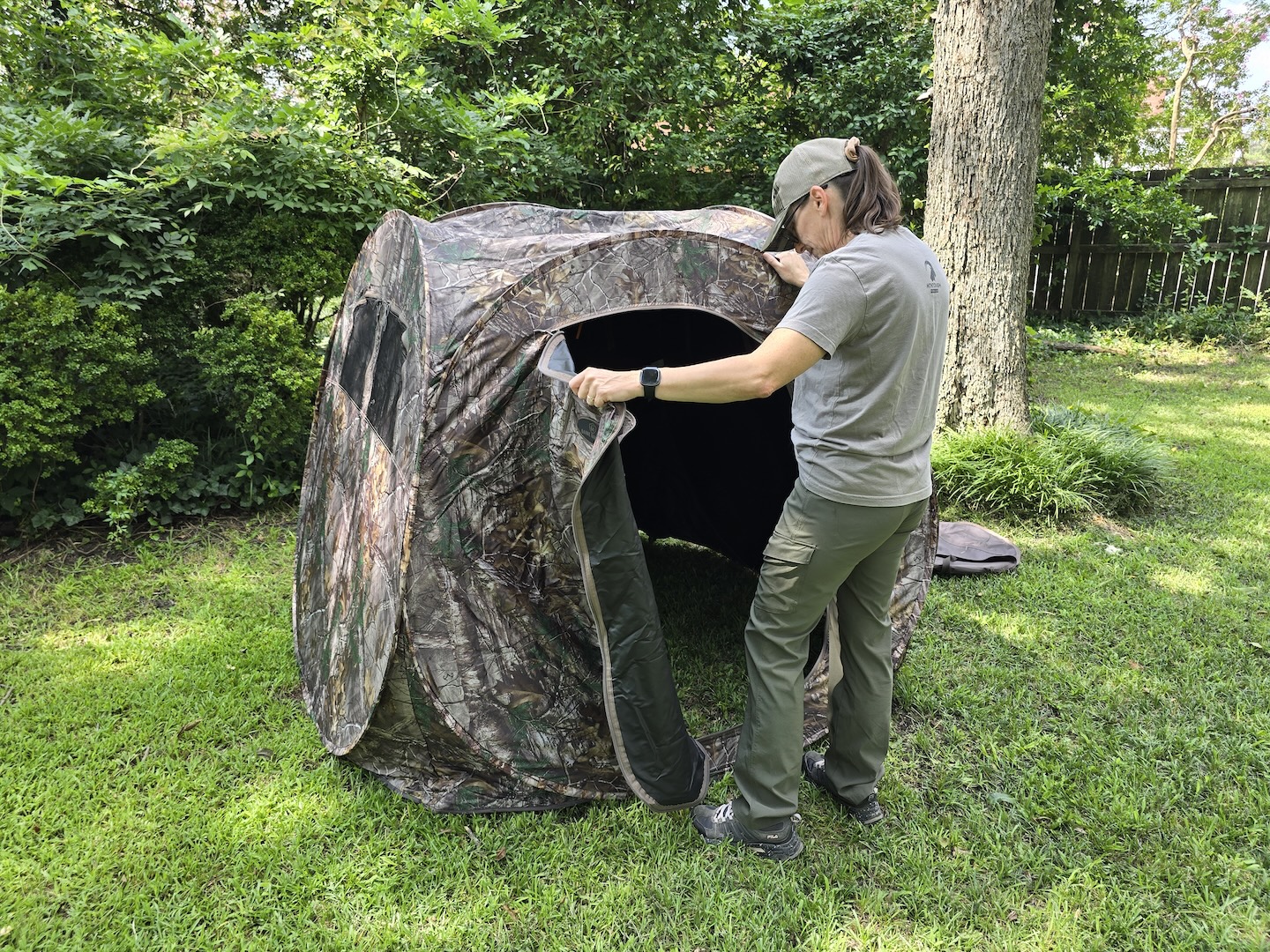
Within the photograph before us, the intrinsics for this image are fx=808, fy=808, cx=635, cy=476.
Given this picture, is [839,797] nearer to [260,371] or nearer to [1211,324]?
[260,371]

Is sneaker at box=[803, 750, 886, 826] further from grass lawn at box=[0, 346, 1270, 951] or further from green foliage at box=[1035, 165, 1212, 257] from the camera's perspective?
green foliage at box=[1035, 165, 1212, 257]

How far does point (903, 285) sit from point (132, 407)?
3917 millimetres

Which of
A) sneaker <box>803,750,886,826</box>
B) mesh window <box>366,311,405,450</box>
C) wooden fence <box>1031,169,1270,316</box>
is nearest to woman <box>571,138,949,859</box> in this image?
sneaker <box>803,750,886,826</box>

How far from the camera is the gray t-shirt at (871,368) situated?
75.0 inches

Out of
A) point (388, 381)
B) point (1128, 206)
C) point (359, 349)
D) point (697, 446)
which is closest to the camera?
point (388, 381)

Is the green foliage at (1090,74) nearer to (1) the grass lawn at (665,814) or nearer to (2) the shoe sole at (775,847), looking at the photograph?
(1) the grass lawn at (665,814)

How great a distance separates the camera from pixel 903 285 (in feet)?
6.36

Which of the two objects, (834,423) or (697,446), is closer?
(834,423)

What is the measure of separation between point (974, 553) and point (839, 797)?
205 cm

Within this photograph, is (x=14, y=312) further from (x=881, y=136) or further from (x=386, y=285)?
(x=881, y=136)

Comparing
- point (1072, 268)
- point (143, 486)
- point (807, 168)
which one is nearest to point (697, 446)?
point (807, 168)

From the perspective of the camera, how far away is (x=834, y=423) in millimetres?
2074

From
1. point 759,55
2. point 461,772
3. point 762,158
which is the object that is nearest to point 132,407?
point 461,772

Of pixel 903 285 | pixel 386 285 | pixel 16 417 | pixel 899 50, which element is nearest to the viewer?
pixel 903 285
